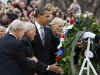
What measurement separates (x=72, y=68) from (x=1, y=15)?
4.08 metres

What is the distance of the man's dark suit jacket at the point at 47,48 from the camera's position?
318 inches

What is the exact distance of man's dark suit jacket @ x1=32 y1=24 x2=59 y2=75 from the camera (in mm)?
8086

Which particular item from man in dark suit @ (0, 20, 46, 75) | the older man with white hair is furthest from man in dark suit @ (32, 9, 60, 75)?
the older man with white hair

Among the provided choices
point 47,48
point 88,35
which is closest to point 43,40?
point 47,48

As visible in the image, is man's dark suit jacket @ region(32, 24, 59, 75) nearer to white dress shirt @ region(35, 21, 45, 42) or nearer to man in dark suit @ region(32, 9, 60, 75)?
man in dark suit @ region(32, 9, 60, 75)

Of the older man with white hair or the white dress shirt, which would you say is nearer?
the older man with white hair

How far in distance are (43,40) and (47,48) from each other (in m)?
0.24

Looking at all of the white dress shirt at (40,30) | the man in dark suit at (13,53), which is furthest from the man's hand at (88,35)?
the man in dark suit at (13,53)

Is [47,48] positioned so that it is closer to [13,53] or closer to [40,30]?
[40,30]

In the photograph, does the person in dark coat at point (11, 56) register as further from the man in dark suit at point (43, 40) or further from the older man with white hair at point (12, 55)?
the man in dark suit at point (43, 40)

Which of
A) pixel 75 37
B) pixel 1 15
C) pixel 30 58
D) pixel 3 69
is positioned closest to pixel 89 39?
pixel 75 37

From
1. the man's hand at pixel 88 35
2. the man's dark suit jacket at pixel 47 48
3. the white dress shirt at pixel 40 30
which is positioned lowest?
the man's dark suit jacket at pixel 47 48

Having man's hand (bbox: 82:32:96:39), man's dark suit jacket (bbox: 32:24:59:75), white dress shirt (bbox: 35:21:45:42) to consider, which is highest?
white dress shirt (bbox: 35:21:45:42)

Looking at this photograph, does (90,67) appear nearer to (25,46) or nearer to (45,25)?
(45,25)
